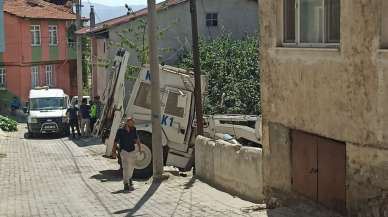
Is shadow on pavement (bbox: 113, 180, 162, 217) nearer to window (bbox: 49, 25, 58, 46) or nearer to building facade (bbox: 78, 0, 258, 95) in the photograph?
building facade (bbox: 78, 0, 258, 95)

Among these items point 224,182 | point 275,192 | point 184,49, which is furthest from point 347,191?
point 184,49

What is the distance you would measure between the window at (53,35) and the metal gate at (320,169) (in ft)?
130

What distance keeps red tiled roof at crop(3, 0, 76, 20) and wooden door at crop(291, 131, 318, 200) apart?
3733cm

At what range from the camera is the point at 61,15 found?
1886 inches

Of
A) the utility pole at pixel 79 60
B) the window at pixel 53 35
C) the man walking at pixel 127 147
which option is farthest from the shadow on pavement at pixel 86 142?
the window at pixel 53 35

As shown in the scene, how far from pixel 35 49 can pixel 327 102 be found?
131 ft

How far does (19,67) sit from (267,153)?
36.8 m

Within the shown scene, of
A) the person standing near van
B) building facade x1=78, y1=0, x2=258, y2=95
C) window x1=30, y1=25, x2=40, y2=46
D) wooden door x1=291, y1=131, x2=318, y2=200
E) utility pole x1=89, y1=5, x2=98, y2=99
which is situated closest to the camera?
wooden door x1=291, y1=131, x2=318, y2=200

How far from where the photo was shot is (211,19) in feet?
107

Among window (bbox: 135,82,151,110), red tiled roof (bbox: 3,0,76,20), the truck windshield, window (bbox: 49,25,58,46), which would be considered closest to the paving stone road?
window (bbox: 135,82,151,110)

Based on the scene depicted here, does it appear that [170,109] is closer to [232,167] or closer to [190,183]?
[190,183]

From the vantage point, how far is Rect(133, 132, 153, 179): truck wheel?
55.2ft

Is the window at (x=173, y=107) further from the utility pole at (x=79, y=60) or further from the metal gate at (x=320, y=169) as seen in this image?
the utility pole at (x=79, y=60)

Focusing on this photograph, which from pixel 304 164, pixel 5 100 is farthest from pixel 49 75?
pixel 304 164
